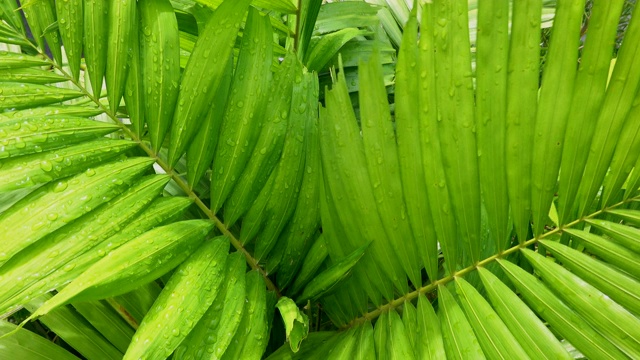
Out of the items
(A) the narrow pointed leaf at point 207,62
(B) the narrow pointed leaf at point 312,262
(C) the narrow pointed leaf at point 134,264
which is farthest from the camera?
(B) the narrow pointed leaf at point 312,262

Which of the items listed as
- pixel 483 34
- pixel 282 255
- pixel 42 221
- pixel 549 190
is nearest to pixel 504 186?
pixel 549 190

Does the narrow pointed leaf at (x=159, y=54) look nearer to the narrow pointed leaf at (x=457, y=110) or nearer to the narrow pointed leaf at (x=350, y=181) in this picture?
the narrow pointed leaf at (x=350, y=181)

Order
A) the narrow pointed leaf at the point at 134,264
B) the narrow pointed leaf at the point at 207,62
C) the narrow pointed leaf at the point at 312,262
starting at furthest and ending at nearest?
1. the narrow pointed leaf at the point at 312,262
2. the narrow pointed leaf at the point at 207,62
3. the narrow pointed leaf at the point at 134,264

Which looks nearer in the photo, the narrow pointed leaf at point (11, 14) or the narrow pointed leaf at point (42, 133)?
the narrow pointed leaf at point (42, 133)

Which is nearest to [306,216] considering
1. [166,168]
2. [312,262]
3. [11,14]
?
[312,262]

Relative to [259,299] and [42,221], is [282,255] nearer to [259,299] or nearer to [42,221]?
[259,299]

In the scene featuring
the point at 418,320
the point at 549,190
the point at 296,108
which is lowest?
the point at 418,320

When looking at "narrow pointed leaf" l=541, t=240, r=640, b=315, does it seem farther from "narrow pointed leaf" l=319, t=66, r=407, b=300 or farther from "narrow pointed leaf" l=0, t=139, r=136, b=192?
"narrow pointed leaf" l=0, t=139, r=136, b=192

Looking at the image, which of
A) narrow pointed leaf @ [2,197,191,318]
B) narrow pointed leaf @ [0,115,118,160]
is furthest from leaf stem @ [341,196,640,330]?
narrow pointed leaf @ [0,115,118,160]

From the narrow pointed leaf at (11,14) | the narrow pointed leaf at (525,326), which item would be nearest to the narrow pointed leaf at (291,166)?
the narrow pointed leaf at (525,326)
